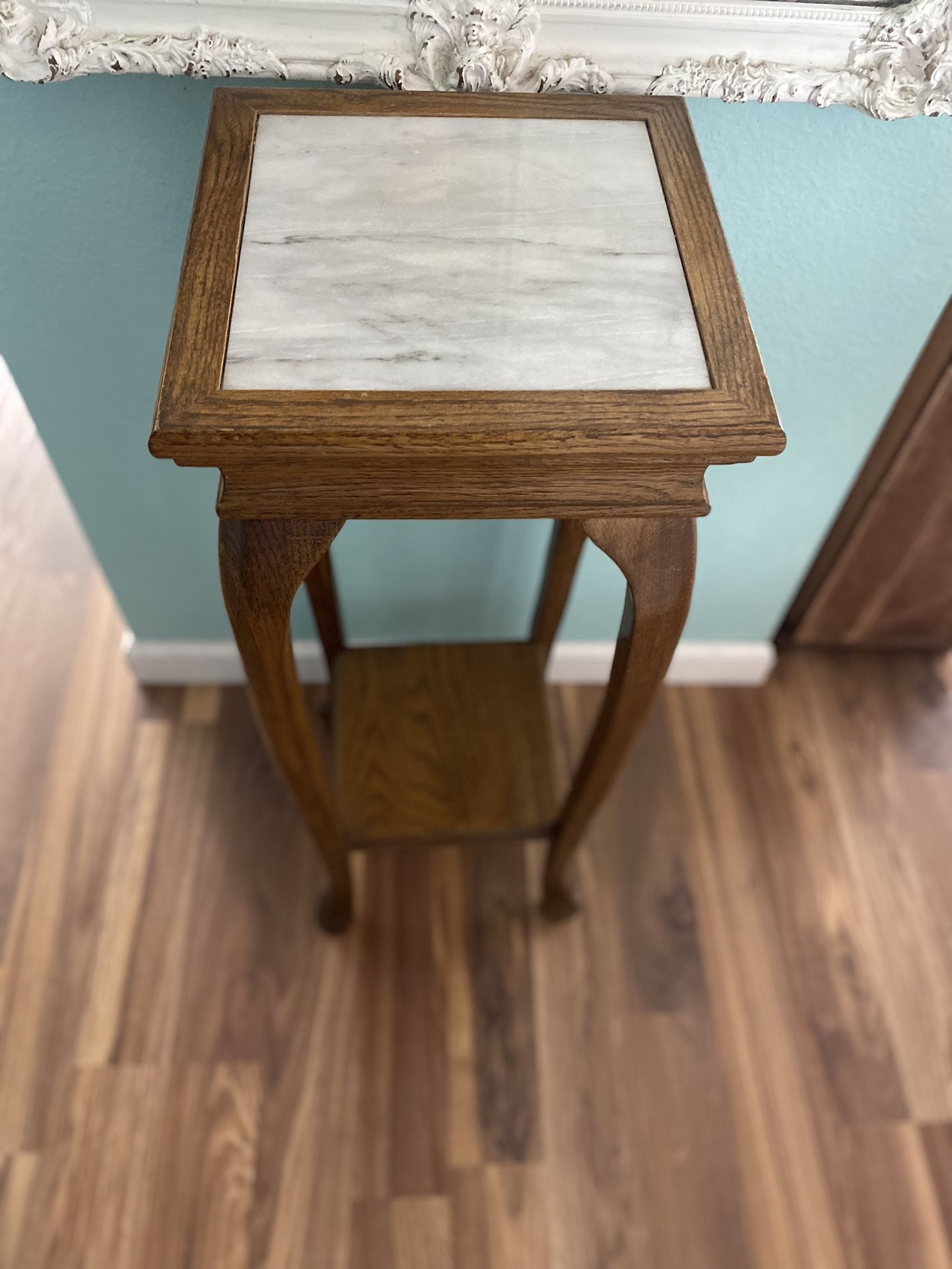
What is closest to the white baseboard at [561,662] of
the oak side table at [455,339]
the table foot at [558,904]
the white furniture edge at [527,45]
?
the table foot at [558,904]

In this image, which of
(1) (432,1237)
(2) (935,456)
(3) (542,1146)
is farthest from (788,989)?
(2) (935,456)

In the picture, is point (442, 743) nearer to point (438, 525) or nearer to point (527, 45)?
point (438, 525)

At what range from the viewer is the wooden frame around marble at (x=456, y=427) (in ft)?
1.72

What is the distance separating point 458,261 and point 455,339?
7 cm

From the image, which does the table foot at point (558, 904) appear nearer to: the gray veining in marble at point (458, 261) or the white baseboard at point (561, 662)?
the white baseboard at point (561, 662)

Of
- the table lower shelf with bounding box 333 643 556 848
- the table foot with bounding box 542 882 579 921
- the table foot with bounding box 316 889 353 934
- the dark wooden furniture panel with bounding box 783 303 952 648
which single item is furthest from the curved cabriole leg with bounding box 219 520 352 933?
the dark wooden furniture panel with bounding box 783 303 952 648

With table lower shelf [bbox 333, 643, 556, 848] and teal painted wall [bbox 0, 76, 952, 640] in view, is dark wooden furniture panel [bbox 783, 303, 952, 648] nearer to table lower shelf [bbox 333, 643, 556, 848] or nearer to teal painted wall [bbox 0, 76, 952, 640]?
teal painted wall [bbox 0, 76, 952, 640]

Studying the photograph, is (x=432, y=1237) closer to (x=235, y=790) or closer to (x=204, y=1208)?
(x=204, y=1208)

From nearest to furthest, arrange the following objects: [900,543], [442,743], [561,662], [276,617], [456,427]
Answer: [456,427]
[276,617]
[442,743]
[900,543]
[561,662]

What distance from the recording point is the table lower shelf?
40.1 inches

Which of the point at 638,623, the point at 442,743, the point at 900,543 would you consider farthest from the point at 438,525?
the point at 900,543

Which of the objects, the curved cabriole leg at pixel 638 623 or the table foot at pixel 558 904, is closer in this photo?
the curved cabriole leg at pixel 638 623

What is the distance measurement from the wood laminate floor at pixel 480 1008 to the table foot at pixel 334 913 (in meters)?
0.02

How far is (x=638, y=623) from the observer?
26.2 inches
